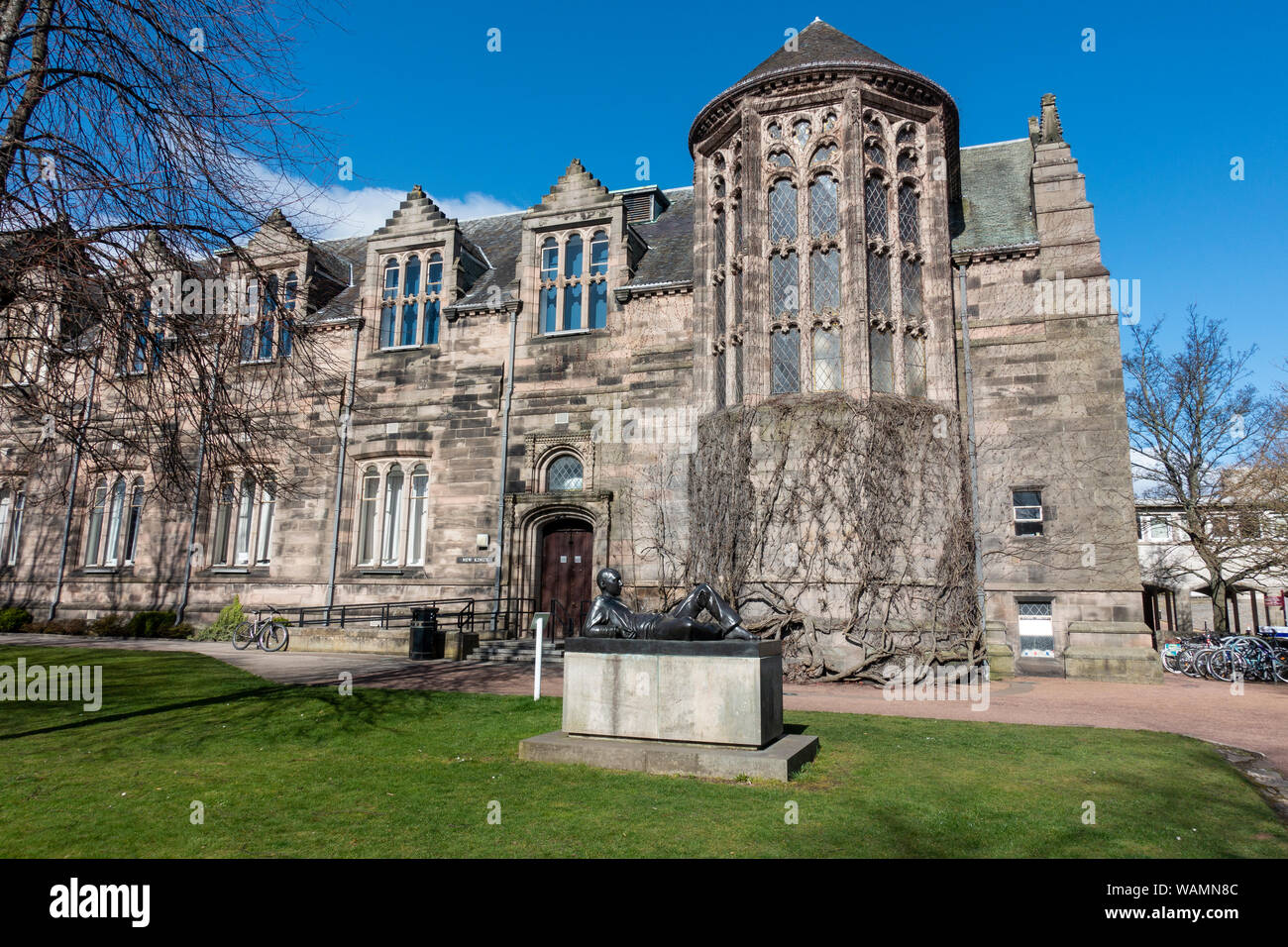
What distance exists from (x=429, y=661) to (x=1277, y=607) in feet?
153

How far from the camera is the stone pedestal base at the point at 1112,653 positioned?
1619 centimetres

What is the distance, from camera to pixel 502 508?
21.3 metres

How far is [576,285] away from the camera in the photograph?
72.9ft

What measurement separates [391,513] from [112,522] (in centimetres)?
1058

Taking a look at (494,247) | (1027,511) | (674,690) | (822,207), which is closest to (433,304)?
(494,247)

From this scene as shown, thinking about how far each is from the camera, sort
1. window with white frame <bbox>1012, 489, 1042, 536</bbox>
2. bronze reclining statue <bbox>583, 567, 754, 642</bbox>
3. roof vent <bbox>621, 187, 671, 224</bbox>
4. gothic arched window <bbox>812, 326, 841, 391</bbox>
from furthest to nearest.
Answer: roof vent <bbox>621, 187, 671, 224</bbox> < window with white frame <bbox>1012, 489, 1042, 536</bbox> < gothic arched window <bbox>812, 326, 841, 391</bbox> < bronze reclining statue <bbox>583, 567, 754, 642</bbox>

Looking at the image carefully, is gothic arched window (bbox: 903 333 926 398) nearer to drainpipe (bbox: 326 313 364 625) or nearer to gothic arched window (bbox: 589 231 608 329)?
gothic arched window (bbox: 589 231 608 329)

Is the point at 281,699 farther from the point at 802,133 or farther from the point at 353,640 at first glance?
the point at 802,133

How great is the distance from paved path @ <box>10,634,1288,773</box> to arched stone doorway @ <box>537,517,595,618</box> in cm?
430

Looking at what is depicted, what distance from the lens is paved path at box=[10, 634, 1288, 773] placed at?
11077 millimetres

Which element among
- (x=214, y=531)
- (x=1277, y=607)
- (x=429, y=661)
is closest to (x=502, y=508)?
(x=429, y=661)

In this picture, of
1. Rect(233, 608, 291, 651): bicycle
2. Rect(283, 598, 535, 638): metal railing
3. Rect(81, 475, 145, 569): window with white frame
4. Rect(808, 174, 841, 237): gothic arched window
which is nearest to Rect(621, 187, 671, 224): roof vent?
Rect(808, 174, 841, 237): gothic arched window
